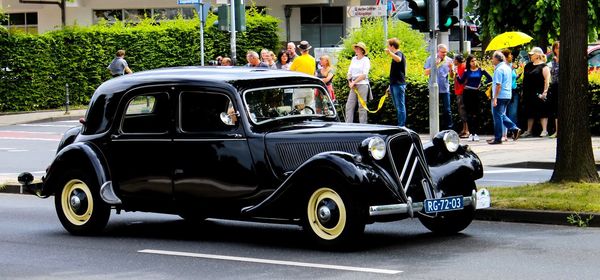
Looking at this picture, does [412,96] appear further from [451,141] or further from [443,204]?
[443,204]

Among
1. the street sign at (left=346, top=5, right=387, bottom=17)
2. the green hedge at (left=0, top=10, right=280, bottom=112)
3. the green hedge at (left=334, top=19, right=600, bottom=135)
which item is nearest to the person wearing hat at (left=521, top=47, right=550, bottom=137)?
the green hedge at (left=334, top=19, right=600, bottom=135)

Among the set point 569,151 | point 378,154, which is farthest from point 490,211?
point 378,154

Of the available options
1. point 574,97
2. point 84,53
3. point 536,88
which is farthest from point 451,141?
point 84,53

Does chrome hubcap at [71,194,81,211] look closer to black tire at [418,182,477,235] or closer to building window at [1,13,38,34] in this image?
black tire at [418,182,477,235]

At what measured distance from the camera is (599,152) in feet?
66.7

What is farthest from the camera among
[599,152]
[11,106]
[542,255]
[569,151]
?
[11,106]

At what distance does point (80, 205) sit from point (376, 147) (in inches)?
133

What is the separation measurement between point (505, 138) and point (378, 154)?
1336 cm

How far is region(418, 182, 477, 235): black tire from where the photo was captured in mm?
11703

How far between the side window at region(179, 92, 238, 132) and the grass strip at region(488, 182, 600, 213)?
3144 mm

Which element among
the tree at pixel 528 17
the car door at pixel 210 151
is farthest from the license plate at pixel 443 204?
the tree at pixel 528 17

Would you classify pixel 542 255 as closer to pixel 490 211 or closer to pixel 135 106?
pixel 490 211

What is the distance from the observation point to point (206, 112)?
11914 mm

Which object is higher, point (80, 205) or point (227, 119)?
point (227, 119)
